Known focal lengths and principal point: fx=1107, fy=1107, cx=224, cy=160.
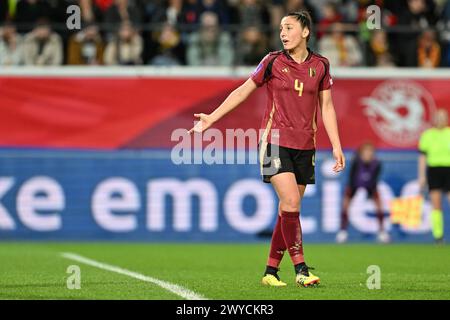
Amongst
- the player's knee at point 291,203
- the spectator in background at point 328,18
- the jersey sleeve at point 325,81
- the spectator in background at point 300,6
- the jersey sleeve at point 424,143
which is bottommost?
the player's knee at point 291,203

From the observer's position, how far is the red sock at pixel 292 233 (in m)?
9.66

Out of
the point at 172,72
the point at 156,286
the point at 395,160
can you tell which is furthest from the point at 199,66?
the point at 156,286

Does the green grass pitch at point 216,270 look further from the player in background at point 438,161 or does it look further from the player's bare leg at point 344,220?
the player's bare leg at point 344,220

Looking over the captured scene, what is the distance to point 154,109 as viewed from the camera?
2127cm

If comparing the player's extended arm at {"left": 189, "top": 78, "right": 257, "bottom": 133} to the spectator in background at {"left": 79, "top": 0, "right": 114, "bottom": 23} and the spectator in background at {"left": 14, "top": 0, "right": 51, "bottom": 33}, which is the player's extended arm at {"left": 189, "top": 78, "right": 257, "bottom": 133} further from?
the spectator in background at {"left": 14, "top": 0, "right": 51, "bottom": 33}

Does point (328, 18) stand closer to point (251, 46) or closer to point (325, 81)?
point (251, 46)

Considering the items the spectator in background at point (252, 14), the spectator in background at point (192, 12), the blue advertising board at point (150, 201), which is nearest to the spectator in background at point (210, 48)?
the spectator in background at point (192, 12)

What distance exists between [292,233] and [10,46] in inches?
497

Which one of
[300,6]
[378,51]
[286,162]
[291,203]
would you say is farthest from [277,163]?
[378,51]

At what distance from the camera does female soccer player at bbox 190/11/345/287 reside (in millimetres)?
9664

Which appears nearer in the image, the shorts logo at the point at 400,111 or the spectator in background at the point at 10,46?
the spectator in background at the point at 10,46

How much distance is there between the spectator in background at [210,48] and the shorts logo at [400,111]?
292cm

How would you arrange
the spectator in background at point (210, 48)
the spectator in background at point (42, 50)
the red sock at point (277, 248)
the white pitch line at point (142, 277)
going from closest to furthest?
the white pitch line at point (142, 277)
the red sock at point (277, 248)
the spectator in background at point (42, 50)
the spectator in background at point (210, 48)

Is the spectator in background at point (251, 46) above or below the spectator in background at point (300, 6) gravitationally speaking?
below
